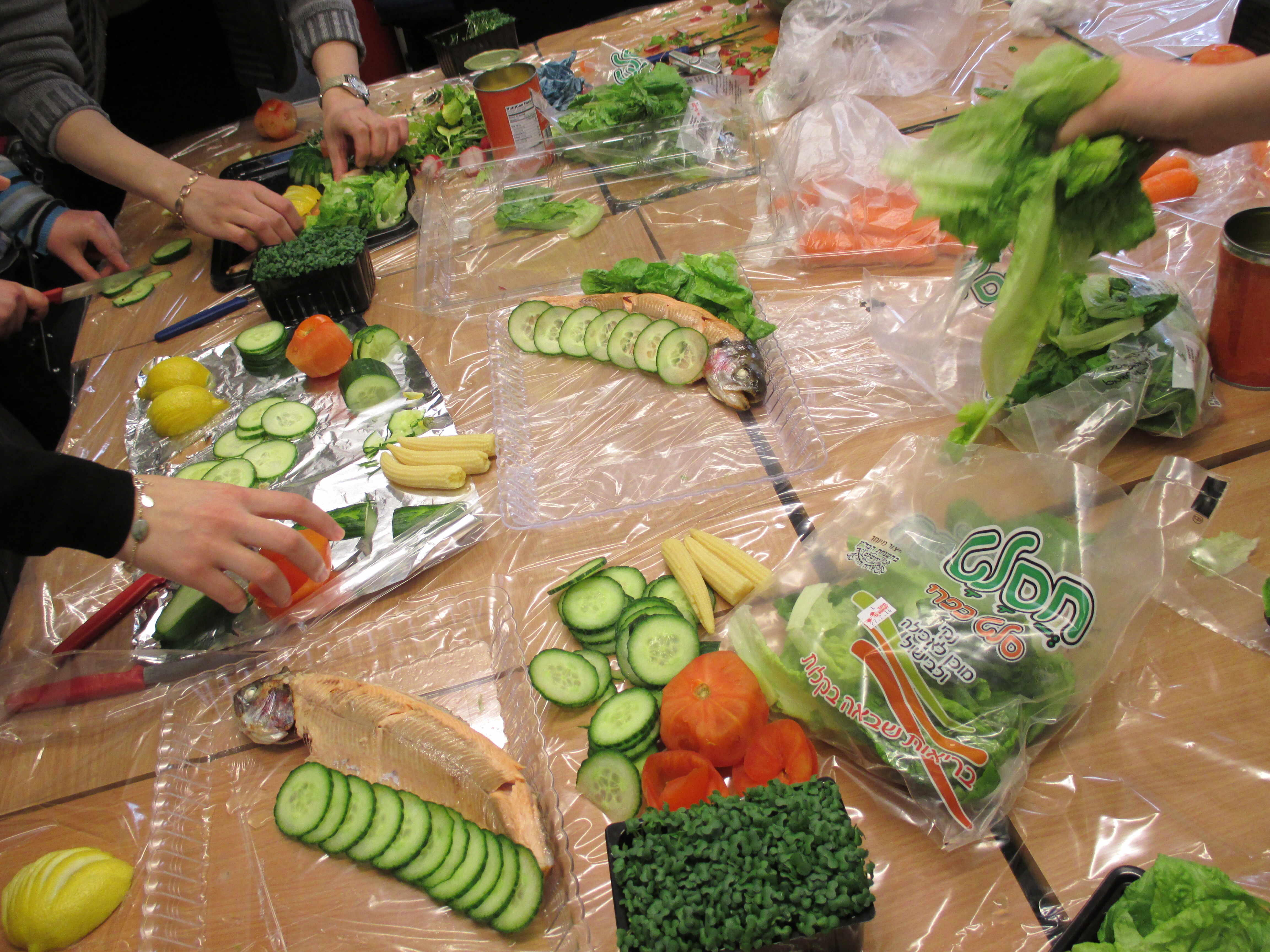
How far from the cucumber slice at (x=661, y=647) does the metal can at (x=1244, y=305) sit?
1.44 metres

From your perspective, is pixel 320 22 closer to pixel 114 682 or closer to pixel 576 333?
pixel 576 333

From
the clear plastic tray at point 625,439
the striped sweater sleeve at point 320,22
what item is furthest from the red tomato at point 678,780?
the striped sweater sleeve at point 320,22

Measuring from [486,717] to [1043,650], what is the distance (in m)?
1.10

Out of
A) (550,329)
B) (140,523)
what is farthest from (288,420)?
(550,329)

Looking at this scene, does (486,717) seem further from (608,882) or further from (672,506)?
(672,506)

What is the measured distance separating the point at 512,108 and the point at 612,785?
9.15 ft

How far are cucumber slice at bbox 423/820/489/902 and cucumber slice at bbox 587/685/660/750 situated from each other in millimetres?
270

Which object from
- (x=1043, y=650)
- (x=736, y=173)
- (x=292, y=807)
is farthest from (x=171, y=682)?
(x=736, y=173)

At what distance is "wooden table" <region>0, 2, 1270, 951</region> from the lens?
1.27 m

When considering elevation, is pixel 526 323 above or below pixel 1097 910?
above

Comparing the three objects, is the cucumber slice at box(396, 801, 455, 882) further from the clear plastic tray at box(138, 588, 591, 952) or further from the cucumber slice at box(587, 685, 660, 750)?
the cucumber slice at box(587, 685, 660, 750)

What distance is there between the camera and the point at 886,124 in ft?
9.67

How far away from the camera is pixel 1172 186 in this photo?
247 centimetres

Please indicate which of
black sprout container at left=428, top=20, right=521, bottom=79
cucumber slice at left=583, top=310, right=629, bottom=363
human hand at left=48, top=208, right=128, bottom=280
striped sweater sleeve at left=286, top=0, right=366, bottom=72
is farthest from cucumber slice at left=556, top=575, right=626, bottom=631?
striped sweater sleeve at left=286, top=0, right=366, bottom=72
